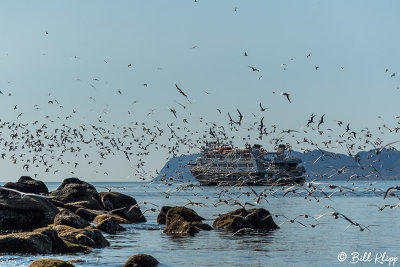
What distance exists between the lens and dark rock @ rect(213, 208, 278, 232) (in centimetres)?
4494

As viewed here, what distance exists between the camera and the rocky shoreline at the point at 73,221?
98.4ft

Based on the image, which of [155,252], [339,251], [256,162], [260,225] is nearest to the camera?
[155,252]

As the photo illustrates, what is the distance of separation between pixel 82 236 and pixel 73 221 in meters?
3.81

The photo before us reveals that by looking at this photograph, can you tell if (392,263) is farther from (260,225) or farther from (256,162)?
(256,162)

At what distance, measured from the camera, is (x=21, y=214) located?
1574 inches

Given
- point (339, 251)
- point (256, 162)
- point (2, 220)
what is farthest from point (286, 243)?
point (256, 162)

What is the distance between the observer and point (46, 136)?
2386 inches

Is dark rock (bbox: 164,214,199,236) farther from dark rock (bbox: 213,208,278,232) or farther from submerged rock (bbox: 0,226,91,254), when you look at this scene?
submerged rock (bbox: 0,226,91,254)

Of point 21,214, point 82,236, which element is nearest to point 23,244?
point 82,236

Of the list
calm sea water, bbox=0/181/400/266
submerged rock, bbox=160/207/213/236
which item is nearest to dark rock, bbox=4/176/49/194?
calm sea water, bbox=0/181/400/266

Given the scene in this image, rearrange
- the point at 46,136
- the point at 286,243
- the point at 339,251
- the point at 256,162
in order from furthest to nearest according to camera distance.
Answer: the point at 256,162
the point at 46,136
the point at 286,243
the point at 339,251

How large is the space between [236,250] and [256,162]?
136 m

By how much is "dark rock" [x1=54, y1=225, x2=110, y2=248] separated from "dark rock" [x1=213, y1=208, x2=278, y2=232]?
493 inches

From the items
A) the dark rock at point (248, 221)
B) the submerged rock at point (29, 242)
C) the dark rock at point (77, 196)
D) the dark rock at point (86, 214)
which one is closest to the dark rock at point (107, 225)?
the dark rock at point (86, 214)
